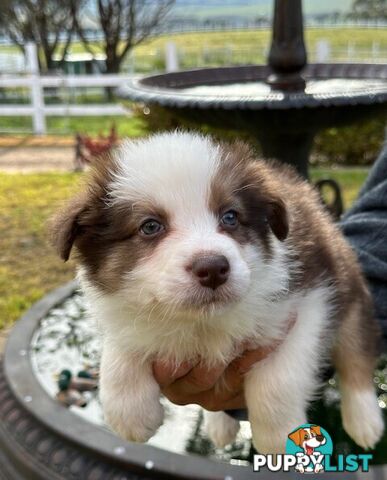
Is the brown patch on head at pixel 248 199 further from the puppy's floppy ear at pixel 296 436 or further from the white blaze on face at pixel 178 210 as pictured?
the puppy's floppy ear at pixel 296 436

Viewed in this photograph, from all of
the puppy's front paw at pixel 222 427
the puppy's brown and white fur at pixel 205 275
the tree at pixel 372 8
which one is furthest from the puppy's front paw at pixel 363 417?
the tree at pixel 372 8

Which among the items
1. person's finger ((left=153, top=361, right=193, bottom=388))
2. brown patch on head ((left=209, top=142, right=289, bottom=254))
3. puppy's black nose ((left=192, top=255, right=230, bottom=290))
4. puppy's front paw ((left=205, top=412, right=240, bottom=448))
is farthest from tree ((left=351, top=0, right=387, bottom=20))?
puppy's black nose ((left=192, top=255, right=230, bottom=290))

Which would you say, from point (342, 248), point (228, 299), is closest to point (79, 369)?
point (342, 248)

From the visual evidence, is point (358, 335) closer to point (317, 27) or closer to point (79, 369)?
point (79, 369)

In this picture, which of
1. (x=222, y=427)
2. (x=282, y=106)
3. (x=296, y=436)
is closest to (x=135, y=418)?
(x=296, y=436)

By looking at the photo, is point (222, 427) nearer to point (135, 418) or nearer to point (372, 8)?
point (135, 418)
